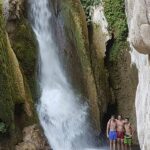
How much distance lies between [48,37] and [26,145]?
21.1 feet

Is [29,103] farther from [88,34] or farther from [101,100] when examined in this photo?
[88,34]

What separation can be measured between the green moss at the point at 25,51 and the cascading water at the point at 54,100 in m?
0.69

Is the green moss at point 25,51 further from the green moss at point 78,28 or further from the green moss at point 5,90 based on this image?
the green moss at point 5,90

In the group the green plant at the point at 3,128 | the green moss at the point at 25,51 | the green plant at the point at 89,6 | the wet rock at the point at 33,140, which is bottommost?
the wet rock at the point at 33,140

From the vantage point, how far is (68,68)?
63.7 feet

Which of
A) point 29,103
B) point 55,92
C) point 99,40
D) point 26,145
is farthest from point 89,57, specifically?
point 26,145

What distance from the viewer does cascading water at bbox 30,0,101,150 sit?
17.5m

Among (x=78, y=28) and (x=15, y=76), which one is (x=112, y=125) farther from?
(x=78, y=28)

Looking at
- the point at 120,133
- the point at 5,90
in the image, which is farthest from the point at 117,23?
the point at 5,90

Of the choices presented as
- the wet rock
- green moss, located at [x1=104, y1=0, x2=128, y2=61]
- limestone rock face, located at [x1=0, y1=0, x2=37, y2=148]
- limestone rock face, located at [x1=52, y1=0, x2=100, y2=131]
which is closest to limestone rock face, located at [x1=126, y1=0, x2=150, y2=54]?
limestone rock face, located at [x1=0, y1=0, x2=37, y2=148]

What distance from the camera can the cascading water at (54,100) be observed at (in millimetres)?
17547

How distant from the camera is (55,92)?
1889 centimetres

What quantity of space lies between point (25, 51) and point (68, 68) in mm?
2208

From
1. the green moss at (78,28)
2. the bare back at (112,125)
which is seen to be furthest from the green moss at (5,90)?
the green moss at (78,28)
